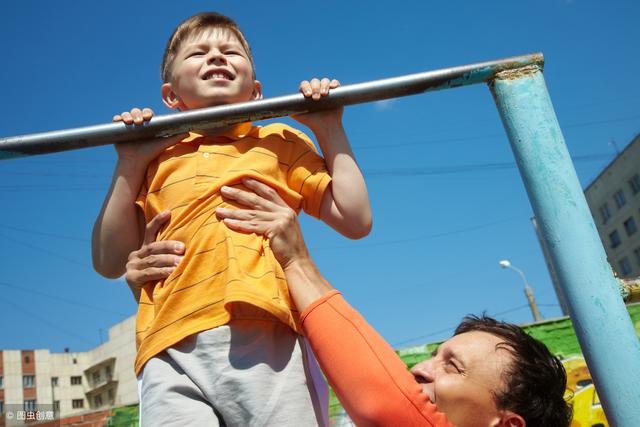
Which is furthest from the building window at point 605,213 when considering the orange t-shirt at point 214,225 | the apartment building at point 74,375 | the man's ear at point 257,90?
the orange t-shirt at point 214,225

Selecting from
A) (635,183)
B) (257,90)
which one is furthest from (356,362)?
(635,183)

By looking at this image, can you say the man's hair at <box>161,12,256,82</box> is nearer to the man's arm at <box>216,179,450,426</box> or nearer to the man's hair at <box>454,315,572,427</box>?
the man's arm at <box>216,179,450,426</box>

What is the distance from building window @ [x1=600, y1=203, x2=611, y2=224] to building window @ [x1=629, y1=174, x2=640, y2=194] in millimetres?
3497

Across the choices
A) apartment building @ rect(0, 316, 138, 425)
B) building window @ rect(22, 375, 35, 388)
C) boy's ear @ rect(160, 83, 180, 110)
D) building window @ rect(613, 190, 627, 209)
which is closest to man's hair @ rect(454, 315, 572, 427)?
boy's ear @ rect(160, 83, 180, 110)

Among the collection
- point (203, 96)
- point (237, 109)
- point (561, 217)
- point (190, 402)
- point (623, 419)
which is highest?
point (203, 96)

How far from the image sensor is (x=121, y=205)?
1.58 metres

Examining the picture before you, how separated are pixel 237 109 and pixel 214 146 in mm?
238

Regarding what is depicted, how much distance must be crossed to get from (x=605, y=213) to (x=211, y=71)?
4016 centimetres

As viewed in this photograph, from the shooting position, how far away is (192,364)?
1289mm

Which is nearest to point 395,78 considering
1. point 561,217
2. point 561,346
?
point 561,217

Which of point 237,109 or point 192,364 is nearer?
point 192,364

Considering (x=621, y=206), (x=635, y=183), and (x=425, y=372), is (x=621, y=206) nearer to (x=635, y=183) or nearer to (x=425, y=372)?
(x=635, y=183)

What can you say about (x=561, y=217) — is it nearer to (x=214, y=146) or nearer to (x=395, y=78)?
(x=395, y=78)

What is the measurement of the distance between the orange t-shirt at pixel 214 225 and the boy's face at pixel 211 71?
105mm
